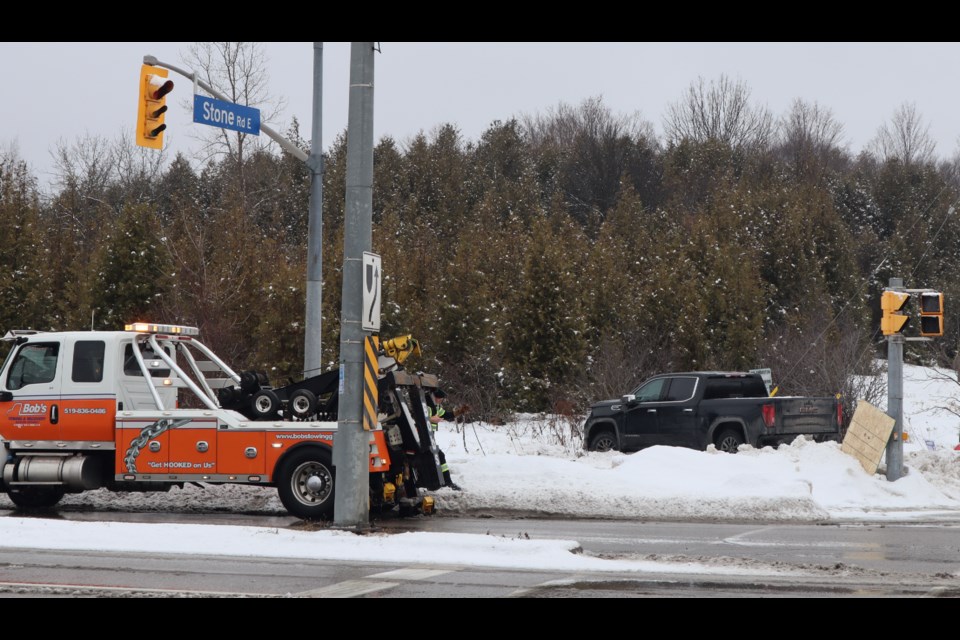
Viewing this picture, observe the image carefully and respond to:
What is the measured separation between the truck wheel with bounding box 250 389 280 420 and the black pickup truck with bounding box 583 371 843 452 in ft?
31.6

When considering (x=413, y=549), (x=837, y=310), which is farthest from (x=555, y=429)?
(x=837, y=310)

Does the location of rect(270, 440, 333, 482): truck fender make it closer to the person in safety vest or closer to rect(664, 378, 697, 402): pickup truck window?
the person in safety vest

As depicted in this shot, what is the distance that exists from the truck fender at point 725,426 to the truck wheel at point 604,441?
7.66 feet

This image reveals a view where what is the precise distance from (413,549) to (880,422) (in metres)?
9.89

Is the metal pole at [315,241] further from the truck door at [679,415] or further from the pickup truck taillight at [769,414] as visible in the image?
the pickup truck taillight at [769,414]

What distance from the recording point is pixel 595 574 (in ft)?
32.9

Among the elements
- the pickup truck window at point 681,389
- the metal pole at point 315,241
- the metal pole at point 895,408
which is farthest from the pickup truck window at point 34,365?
the metal pole at point 895,408

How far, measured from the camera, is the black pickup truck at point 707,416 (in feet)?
70.2

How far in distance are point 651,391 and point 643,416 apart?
1.78 feet

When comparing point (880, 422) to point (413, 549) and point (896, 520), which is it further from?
point (413, 549)

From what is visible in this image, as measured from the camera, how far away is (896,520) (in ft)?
50.0

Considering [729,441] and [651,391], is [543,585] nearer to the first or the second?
[729,441]

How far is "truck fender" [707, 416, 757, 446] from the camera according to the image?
2159 centimetres

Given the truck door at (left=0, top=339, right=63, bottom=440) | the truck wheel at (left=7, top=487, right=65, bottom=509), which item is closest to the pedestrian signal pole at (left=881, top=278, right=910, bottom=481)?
the truck door at (left=0, top=339, right=63, bottom=440)
